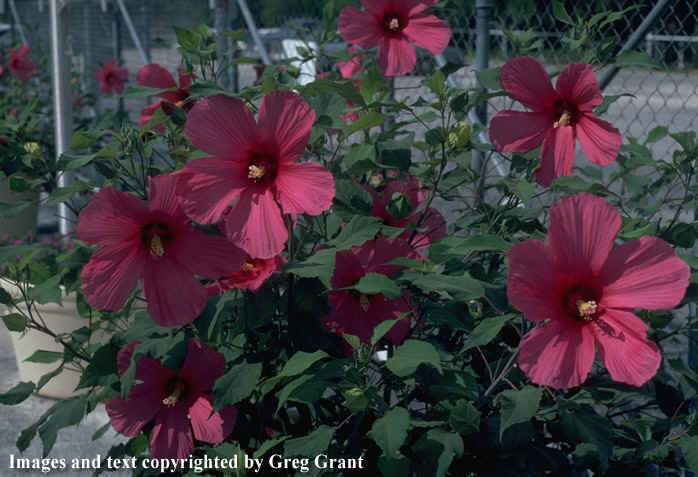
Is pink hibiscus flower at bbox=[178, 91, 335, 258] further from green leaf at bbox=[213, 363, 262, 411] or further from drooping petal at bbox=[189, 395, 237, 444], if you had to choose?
drooping petal at bbox=[189, 395, 237, 444]

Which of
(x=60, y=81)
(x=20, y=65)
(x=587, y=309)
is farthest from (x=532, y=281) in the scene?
(x=20, y=65)

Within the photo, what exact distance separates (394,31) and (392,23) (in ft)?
0.05

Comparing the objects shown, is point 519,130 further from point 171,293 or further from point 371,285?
point 171,293

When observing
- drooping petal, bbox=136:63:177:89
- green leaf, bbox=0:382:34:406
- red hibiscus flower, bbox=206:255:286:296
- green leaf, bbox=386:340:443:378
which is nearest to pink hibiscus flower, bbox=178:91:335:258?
red hibiscus flower, bbox=206:255:286:296

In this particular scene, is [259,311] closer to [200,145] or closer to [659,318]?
[200,145]

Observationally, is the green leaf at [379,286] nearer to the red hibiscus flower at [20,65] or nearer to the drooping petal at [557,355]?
the drooping petal at [557,355]

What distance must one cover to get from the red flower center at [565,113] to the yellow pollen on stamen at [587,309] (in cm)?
32

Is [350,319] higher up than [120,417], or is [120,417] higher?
[350,319]

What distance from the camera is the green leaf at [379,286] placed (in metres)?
1.16

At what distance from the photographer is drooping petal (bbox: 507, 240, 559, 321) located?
1062 millimetres

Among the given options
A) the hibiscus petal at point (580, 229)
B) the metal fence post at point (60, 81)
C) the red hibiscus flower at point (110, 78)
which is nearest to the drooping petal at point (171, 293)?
the hibiscus petal at point (580, 229)

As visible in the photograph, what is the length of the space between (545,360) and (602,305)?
0.34 ft

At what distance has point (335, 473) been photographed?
1.34 m

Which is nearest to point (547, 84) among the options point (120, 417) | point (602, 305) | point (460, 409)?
point (602, 305)
